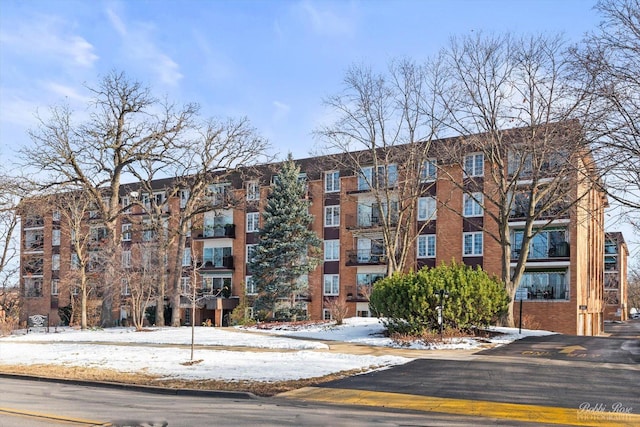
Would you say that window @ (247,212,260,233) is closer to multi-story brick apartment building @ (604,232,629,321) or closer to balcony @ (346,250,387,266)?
balcony @ (346,250,387,266)

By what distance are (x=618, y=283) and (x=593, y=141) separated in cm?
8569

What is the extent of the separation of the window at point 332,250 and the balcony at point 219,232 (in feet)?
31.2

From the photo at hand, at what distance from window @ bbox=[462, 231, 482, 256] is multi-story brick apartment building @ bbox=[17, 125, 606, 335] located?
7 centimetres

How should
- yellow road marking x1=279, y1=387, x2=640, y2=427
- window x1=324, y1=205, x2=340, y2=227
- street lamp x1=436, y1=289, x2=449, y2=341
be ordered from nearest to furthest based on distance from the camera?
1. yellow road marking x1=279, y1=387, x2=640, y2=427
2. street lamp x1=436, y1=289, x2=449, y2=341
3. window x1=324, y1=205, x2=340, y2=227

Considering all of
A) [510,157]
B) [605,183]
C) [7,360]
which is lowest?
[7,360]

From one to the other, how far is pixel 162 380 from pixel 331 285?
120ft

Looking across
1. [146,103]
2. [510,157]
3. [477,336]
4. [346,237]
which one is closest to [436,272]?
[477,336]

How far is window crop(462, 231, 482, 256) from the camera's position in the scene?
45.7m

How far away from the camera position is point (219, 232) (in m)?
58.2

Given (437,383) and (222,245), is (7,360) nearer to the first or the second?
(437,383)

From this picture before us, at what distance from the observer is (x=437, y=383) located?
14.9 metres

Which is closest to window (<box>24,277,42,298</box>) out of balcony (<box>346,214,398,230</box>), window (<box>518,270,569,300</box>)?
balcony (<box>346,214,398,230</box>)

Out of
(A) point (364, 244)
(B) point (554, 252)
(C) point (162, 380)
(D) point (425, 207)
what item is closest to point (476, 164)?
(D) point (425, 207)

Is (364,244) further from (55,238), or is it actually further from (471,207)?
(55,238)
